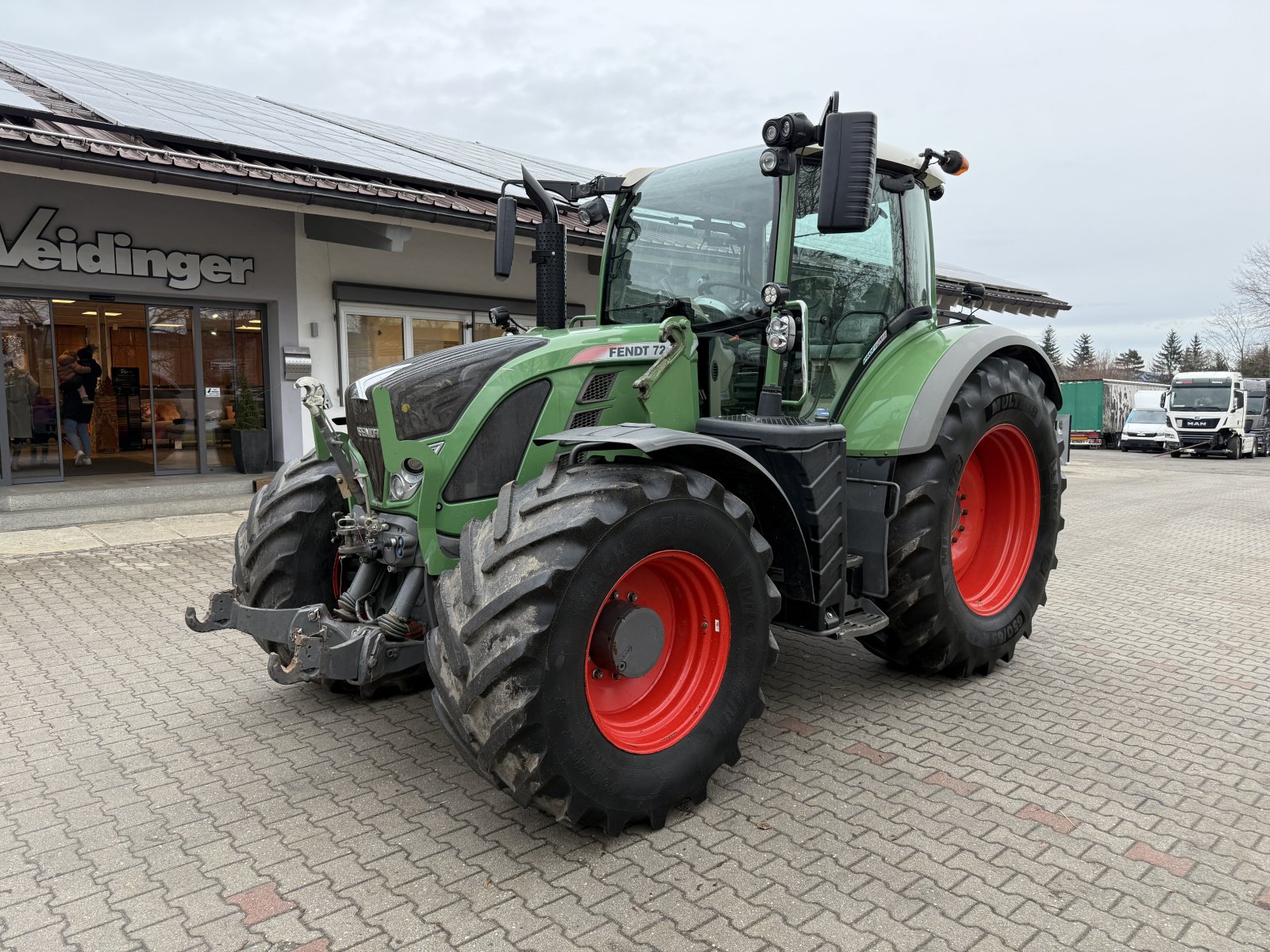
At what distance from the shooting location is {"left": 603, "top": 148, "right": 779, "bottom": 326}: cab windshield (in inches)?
149

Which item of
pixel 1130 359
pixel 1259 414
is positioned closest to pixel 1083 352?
pixel 1130 359

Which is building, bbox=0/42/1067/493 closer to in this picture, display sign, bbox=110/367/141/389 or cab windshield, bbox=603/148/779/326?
display sign, bbox=110/367/141/389

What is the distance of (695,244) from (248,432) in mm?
8220

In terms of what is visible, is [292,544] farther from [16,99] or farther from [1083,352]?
[1083,352]

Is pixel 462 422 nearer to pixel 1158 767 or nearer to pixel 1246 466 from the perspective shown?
pixel 1158 767

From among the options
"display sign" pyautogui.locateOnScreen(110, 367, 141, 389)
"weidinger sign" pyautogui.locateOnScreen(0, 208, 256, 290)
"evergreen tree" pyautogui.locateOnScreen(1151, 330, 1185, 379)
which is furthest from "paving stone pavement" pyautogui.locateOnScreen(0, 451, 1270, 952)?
"evergreen tree" pyautogui.locateOnScreen(1151, 330, 1185, 379)

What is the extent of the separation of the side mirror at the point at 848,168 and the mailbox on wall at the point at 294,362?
8.78 metres

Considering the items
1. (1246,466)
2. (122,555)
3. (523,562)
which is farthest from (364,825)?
(1246,466)

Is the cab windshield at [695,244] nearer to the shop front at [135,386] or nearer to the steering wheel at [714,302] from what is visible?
the steering wheel at [714,302]

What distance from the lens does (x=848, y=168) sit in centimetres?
296

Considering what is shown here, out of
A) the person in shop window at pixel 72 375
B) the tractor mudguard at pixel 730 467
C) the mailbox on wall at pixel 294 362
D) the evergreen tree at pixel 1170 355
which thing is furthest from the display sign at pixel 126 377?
the evergreen tree at pixel 1170 355

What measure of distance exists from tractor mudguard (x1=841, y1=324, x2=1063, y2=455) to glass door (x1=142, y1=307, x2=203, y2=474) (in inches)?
357

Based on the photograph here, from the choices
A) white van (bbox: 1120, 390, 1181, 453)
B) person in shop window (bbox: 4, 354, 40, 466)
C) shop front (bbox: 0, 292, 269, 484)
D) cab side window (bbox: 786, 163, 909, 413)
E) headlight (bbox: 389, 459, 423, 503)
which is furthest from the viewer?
white van (bbox: 1120, 390, 1181, 453)

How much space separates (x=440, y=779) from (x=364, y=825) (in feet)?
1.24
